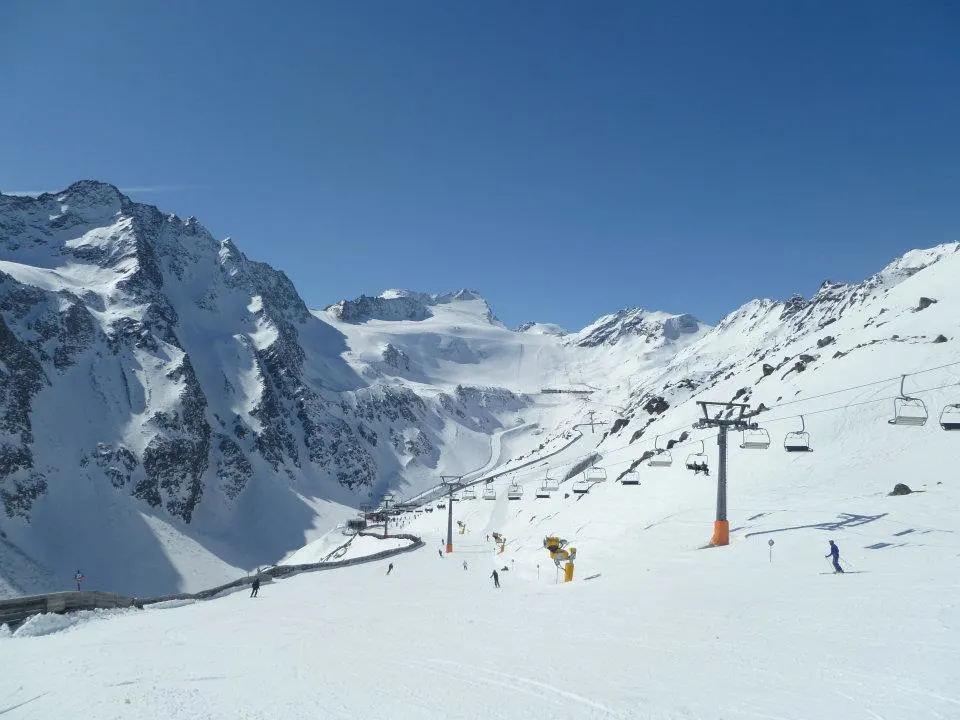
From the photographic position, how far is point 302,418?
184875mm

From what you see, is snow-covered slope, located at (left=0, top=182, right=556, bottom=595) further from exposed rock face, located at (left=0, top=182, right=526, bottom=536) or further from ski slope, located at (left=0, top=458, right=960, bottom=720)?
ski slope, located at (left=0, top=458, right=960, bottom=720)

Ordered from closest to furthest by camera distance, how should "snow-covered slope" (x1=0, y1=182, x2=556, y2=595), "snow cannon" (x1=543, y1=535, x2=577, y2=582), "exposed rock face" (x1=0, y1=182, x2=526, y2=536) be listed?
"snow cannon" (x1=543, y1=535, x2=577, y2=582) < "snow-covered slope" (x1=0, y1=182, x2=556, y2=595) < "exposed rock face" (x1=0, y1=182, x2=526, y2=536)

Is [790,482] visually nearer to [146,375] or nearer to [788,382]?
[788,382]

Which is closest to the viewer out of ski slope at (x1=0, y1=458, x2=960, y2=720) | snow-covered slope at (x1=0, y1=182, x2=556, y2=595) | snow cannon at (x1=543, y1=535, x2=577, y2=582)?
ski slope at (x1=0, y1=458, x2=960, y2=720)

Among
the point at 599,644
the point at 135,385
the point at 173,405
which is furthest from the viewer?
the point at 173,405

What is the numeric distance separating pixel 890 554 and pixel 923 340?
40550 mm

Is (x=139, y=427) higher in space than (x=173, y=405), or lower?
lower

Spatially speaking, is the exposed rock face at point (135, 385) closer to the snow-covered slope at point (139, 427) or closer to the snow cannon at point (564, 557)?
the snow-covered slope at point (139, 427)

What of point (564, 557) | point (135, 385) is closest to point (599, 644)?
point (564, 557)

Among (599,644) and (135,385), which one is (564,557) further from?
(135,385)

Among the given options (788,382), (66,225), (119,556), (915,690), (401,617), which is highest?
(66,225)

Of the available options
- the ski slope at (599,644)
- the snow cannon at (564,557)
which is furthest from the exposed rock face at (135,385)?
the ski slope at (599,644)

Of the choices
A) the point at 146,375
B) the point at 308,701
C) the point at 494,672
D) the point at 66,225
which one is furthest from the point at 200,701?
the point at 66,225

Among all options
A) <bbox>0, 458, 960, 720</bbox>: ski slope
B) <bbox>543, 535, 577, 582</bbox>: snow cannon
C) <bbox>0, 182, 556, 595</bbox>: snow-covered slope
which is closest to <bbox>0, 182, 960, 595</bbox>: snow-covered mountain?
<bbox>0, 182, 556, 595</bbox>: snow-covered slope
